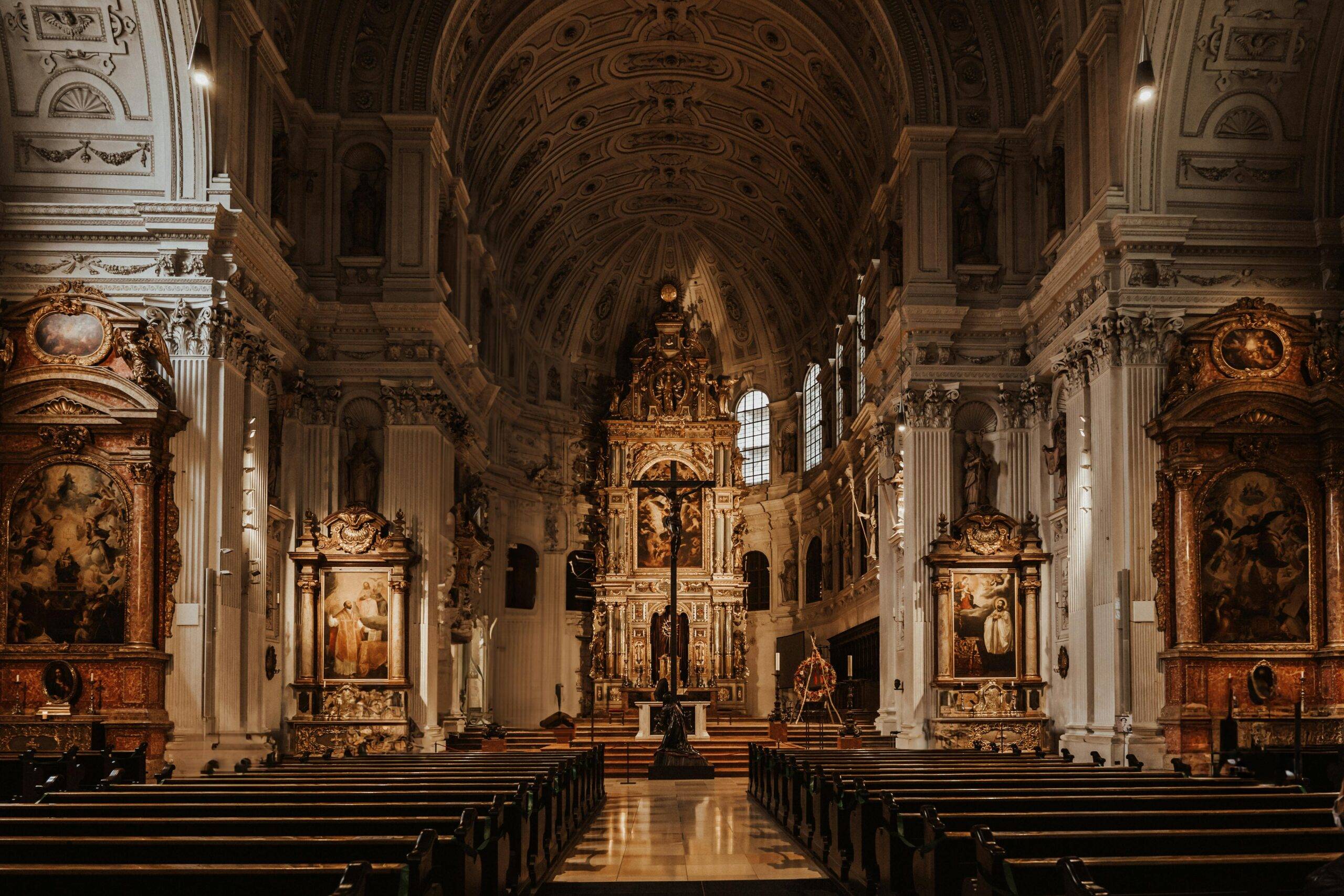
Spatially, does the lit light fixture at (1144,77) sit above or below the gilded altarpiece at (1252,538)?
above

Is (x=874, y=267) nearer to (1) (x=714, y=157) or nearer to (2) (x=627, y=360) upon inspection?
(1) (x=714, y=157)

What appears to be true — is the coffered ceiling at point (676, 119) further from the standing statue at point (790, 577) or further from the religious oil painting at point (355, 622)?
the religious oil painting at point (355, 622)

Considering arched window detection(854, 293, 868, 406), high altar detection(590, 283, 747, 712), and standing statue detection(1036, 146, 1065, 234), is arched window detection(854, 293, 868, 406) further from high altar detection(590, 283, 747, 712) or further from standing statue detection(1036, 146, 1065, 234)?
high altar detection(590, 283, 747, 712)

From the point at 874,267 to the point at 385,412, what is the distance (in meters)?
11.4

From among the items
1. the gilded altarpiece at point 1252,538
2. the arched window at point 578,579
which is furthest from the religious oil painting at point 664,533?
the gilded altarpiece at point 1252,538

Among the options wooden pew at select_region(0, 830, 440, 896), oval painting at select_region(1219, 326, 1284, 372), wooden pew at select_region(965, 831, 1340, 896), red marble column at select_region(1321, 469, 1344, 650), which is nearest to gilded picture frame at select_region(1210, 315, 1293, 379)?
oval painting at select_region(1219, 326, 1284, 372)

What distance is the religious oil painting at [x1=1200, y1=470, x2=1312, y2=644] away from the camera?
774 inches

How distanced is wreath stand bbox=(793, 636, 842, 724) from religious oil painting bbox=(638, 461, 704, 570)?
746 cm

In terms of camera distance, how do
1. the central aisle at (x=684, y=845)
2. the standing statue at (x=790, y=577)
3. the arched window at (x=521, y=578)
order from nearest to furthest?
the central aisle at (x=684, y=845) → the arched window at (x=521, y=578) → the standing statue at (x=790, y=577)

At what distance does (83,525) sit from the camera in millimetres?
18562

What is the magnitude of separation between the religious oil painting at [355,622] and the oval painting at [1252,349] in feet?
45.7

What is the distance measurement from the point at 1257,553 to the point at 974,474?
715 cm

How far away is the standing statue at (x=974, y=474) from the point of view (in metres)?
26.4

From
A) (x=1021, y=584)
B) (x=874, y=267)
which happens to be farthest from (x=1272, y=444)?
(x=874, y=267)
